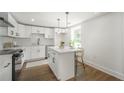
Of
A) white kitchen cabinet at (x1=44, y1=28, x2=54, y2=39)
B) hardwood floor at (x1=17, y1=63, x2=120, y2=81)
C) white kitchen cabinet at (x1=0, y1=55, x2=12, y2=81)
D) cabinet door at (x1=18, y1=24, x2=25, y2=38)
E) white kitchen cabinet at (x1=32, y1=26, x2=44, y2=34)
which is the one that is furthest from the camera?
white kitchen cabinet at (x1=44, y1=28, x2=54, y2=39)

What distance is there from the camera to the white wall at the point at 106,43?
7.86 feet

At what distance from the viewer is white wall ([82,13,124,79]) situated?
2.39m

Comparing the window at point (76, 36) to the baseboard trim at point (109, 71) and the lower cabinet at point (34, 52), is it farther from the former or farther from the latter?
the lower cabinet at point (34, 52)

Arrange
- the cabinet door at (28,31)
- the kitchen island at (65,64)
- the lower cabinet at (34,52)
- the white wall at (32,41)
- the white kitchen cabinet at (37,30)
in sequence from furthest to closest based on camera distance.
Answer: the white kitchen cabinet at (37,30) → the white wall at (32,41) → the cabinet door at (28,31) → the lower cabinet at (34,52) → the kitchen island at (65,64)

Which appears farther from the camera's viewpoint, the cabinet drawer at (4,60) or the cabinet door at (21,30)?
the cabinet door at (21,30)

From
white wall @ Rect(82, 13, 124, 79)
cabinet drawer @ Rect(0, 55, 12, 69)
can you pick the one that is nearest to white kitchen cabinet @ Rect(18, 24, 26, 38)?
cabinet drawer @ Rect(0, 55, 12, 69)

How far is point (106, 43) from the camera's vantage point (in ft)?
9.22

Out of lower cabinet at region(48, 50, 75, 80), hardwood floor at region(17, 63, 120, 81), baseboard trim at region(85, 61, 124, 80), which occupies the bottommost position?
hardwood floor at region(17, 63, 120, 81)

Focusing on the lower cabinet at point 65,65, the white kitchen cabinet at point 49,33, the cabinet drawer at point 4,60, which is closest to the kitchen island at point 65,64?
the lower cabinet at point 65,65

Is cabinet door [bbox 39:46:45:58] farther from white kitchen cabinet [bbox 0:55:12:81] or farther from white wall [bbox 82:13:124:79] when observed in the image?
white kitchen cabinet [bbox 0:55:12:81]
